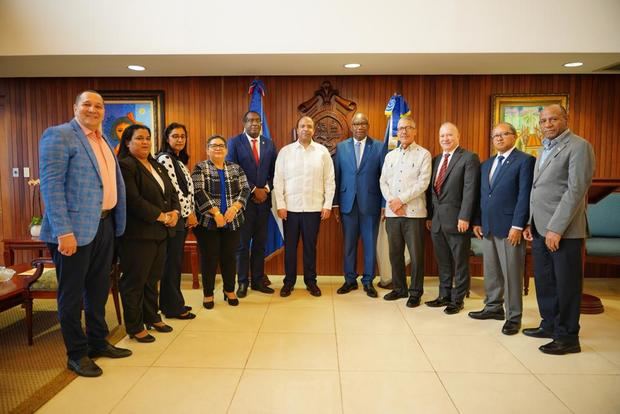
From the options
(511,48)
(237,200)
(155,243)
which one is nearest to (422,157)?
(511,48)

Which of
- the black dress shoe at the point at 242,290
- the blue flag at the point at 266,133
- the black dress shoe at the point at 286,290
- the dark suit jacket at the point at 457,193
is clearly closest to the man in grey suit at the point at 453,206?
the dark suit jacket at the point at 457,193

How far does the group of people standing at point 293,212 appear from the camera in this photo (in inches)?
100

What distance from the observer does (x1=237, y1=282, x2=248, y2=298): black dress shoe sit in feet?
13.9

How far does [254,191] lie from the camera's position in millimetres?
4281

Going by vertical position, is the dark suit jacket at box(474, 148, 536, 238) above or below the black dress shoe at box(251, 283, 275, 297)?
Result: above

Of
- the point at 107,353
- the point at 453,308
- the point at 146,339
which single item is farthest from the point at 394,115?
the point at 107,353

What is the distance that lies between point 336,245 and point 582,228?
290 cm

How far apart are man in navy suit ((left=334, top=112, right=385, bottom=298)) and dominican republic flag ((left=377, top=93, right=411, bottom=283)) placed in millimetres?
292

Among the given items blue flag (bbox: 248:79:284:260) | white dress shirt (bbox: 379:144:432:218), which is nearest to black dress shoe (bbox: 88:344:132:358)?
blue flag (bbox: 248:79:284:260)

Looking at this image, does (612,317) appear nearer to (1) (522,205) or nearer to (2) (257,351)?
(1) (522,205)

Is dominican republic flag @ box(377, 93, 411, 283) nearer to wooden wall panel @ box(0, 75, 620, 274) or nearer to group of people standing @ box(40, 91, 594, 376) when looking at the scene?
group of people standing @ box(40, 91, 594, 376)

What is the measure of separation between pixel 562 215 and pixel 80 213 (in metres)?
3.02

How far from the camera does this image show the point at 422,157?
154 inches

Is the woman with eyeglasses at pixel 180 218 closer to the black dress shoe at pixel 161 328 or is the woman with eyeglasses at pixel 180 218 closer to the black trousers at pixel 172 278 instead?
the black trousers at pixel 172 278
